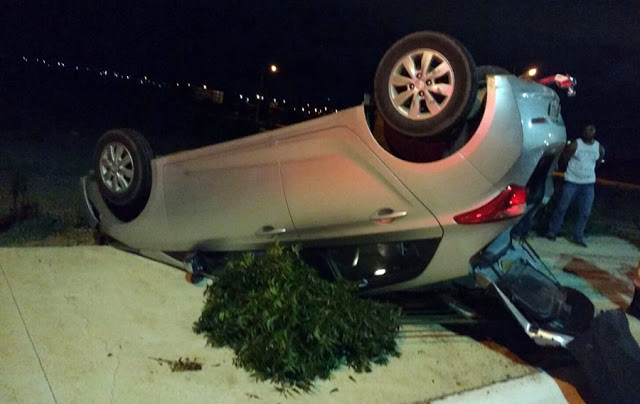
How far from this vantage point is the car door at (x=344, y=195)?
15.3 ft

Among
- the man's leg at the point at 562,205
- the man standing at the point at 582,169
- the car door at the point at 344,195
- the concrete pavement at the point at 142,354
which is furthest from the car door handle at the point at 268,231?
the man's leg at the point at 562,205

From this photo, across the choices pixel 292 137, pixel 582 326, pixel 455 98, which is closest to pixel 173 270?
pixel 292 137

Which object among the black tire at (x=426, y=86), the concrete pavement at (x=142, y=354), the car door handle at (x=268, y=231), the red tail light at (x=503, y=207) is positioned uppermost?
the black tire at (x=426, y=86)

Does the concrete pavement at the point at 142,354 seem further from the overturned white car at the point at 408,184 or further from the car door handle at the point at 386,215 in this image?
the car door handle at the point at 386,215

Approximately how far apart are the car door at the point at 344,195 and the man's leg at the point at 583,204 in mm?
4912

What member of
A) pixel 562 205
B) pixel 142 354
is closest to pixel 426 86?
pixel 142 354

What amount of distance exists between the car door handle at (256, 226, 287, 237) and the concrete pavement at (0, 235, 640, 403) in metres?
0.77

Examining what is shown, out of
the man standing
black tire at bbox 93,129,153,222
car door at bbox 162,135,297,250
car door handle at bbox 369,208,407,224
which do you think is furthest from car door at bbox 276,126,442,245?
the man standing

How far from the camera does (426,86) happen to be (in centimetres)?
441

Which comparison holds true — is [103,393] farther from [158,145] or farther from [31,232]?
[158,145]

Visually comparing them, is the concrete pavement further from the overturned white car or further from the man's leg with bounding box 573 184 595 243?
the man's leg with bounding box 573 184 595 243

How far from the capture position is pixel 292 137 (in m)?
5.12

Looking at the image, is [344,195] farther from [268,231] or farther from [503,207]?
[503,207]

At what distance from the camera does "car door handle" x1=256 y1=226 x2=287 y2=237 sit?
17.2 feet
